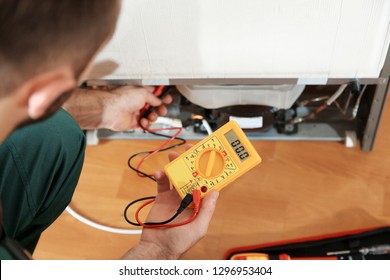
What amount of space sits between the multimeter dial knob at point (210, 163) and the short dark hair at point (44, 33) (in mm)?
357

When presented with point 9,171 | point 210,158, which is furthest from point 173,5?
point 9,171

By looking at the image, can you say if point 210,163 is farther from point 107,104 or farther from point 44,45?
point 44,45

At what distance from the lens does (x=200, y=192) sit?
29.2 inches

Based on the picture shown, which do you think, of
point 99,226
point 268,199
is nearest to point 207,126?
point 268,199

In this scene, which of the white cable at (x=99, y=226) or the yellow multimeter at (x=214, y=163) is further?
the white cable at (x=99, y=226)

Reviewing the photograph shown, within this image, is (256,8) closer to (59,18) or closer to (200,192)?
(200,192)

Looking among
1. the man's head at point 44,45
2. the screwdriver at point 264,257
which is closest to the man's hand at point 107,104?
the screwdriver at point 264,257

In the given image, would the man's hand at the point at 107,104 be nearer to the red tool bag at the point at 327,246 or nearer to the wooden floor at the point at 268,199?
the wooden floor at the point at 268,199

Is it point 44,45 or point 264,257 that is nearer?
point 44,45

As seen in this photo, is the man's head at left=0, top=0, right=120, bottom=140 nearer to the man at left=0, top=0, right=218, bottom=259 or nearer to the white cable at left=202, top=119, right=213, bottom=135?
the man at left=0, top=0, right=218, bottom=259

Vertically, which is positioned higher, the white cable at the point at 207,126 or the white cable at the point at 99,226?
the white cable at the point at 207,126

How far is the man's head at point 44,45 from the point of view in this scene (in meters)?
0.40

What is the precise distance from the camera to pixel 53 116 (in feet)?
2.60

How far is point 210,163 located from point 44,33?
1.34 feet
